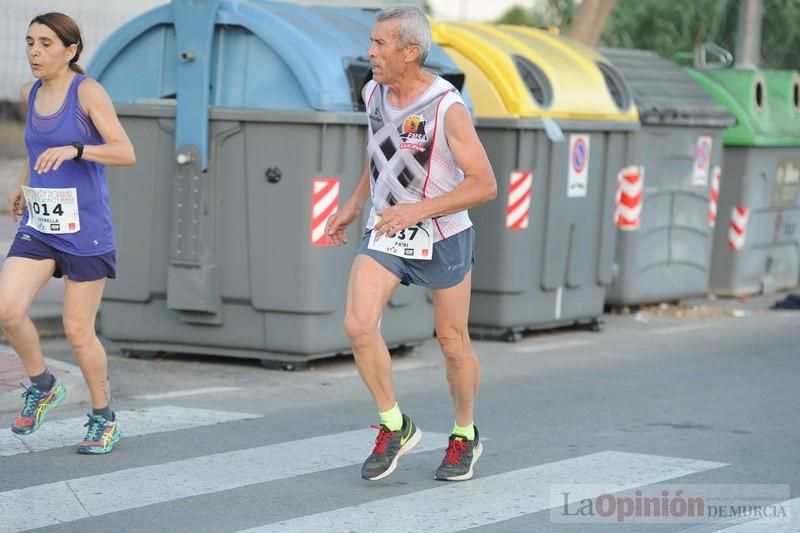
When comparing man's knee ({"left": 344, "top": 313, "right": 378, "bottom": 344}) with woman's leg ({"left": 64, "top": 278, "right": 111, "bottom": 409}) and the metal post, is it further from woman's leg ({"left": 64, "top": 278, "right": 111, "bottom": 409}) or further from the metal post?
the metal post

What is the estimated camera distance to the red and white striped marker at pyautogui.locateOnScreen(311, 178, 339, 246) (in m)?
8.80

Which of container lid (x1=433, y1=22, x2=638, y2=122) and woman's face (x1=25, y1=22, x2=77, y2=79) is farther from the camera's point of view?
container lid (x1=433, y1=22, x2=638, y2=122)

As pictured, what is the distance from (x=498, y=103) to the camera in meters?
10.5

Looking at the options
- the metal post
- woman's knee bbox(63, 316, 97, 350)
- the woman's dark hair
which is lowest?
woman's knee bbox(63, 316, 97, 350)

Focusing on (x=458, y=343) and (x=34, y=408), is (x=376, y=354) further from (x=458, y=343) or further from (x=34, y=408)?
(x=34, y=408)

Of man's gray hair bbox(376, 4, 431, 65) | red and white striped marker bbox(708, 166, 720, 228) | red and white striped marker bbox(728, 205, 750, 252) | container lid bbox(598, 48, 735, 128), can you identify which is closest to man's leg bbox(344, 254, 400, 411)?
man's gray hair bbox(376, 4, 431, 65)

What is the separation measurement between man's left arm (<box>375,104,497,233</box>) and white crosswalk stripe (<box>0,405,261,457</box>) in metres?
1.86

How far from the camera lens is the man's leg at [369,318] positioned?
5.88 m

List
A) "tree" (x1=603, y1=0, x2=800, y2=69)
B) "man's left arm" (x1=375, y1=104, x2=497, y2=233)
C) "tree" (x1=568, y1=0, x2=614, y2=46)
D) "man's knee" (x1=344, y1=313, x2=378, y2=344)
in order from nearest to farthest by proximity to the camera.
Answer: "man's left arm" (x1=375, y1=104, x2=497, y2=233)
"man's knee" (x1=344, y1=313, x2=378, y2=344)
"tree" (x1=568, y1=0, x2=614, y2=46)
"tree" (x1=603, y1=0, x2=800, y2=69)

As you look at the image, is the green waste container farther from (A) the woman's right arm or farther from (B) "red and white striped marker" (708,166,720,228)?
(A) the woman's right arm

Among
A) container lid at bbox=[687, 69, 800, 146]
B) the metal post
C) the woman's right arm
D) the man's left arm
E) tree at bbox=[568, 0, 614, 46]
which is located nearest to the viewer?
the man's left arm

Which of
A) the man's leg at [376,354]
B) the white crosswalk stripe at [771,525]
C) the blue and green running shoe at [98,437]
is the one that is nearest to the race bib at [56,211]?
the blue and green running shoe at [98,437]

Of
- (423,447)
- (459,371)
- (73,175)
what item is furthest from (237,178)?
(459,371)

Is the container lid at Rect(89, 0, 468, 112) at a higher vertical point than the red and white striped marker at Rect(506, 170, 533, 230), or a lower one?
higher
